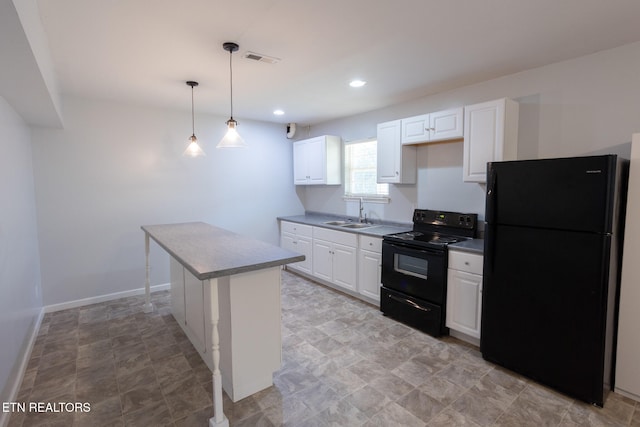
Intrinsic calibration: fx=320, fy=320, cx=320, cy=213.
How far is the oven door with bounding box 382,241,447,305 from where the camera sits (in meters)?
2.86

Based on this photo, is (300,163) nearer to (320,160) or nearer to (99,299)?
(320,160)

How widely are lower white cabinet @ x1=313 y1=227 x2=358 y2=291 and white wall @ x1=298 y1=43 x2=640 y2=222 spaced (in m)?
0.82

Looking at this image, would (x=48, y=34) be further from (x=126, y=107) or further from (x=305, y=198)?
(x=305, y=198)

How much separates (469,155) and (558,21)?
1.15 meters

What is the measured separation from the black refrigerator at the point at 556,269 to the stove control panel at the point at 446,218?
2.38 feet

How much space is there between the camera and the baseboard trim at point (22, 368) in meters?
1.89

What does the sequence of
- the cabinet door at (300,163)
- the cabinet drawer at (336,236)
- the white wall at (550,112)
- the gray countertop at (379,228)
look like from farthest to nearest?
the cabinet door at (300,163)
the cabinet drawer at (336,236)
the gray countertop at (379,228)
the white wall at (550,112)

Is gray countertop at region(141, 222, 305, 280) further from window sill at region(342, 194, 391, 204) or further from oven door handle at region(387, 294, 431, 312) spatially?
window sill at region(342, 194, 391, 204)

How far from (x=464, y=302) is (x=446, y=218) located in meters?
0.94

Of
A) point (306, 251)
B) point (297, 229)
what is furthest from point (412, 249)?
point (297, 229)

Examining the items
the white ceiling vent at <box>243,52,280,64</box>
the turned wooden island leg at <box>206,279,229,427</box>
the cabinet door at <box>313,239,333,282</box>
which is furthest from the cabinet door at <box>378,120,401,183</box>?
the turned wooden island leg at <box>206,279,229,427</box>

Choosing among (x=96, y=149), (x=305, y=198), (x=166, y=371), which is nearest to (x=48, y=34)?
(x=96, y=149)

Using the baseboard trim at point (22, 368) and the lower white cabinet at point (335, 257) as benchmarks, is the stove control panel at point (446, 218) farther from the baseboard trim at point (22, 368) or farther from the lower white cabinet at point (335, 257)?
the baseboard trim at point (22, 368)

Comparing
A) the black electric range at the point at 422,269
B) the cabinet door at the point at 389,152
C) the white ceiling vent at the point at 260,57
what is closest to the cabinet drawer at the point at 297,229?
the cabinet door at the point at 389,152
